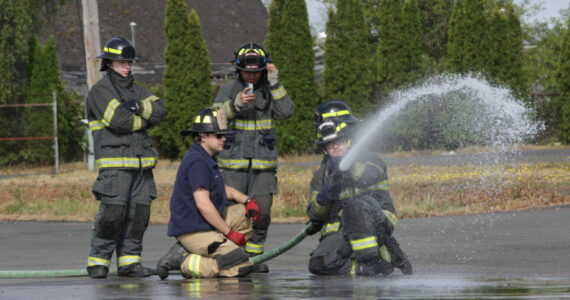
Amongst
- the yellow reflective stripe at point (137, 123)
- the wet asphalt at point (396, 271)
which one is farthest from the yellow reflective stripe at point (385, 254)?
the yellow reflective stripe at point (137, 123)

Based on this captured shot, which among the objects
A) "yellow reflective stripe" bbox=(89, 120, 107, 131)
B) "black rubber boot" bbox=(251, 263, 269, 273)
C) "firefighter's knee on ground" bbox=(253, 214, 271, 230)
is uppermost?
"yellow reflective stripe" bbox=(89, 120, 107, 131)

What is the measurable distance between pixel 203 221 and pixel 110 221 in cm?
86

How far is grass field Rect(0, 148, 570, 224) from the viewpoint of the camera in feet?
48.5

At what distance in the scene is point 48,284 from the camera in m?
8.03

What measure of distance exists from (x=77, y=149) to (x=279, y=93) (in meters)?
23.1

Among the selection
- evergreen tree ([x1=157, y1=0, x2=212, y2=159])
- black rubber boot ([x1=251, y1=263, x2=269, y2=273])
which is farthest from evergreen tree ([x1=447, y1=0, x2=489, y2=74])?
black rubber boot ([x1=251, y1=263, x2=269, y2=273])

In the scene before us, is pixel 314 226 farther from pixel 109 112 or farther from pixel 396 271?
pixel 109 112

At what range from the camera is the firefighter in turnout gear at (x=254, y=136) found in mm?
9266

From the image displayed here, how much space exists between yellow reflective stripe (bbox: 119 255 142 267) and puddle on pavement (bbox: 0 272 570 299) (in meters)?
0.53

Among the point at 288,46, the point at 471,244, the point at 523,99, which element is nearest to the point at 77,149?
the point at 288,46

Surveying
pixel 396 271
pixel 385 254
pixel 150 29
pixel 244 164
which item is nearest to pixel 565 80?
pixel 150 29

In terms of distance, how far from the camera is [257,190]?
9305 mm

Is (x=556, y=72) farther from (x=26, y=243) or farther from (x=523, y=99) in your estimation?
(x=26, y=243)

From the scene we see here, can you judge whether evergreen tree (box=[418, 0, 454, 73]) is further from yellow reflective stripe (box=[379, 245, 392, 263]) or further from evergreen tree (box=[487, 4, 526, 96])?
yellow reflective stripe (box=[379, 245, 392, 263])
